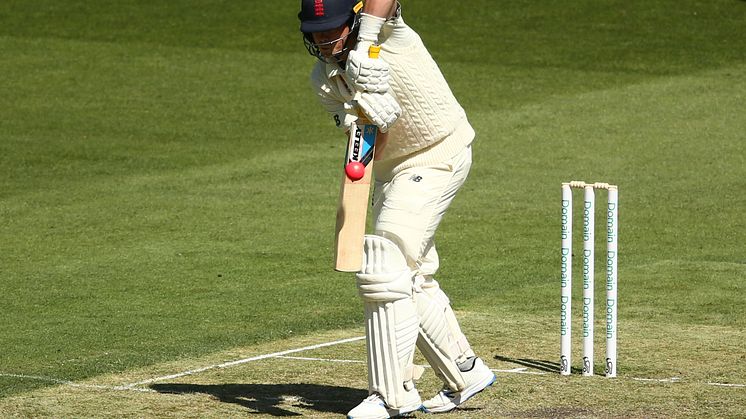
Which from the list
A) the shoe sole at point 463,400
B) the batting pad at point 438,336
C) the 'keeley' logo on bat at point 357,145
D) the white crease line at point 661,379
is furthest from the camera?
the white crease line at point 661,379

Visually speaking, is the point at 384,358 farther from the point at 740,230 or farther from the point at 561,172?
the point at 561,172

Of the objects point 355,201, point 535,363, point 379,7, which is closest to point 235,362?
point 535,363

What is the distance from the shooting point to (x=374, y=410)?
19.7 ft

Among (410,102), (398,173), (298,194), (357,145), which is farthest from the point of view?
(298,194)

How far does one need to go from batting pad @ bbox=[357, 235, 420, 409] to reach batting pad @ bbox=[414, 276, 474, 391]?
9.0 inches

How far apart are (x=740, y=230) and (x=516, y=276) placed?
106 inches

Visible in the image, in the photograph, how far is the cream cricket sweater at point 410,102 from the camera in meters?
6.09

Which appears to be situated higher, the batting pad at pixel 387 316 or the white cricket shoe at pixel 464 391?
the batting pad at pixel 387 316

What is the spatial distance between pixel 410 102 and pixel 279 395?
1.55m

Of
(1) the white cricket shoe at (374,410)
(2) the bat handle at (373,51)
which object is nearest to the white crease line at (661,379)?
(1) the white cricket shoe at (374,410)

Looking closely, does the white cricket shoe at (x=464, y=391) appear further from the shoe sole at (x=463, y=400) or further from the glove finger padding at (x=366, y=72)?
the glove finger padding at (x=366, y=72)

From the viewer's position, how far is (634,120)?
1673 centimetres

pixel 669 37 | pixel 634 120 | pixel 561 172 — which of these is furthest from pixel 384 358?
pixel 669 37

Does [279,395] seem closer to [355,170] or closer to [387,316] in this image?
[387,316]
